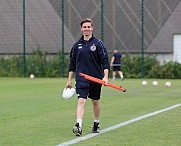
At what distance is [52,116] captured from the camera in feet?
40.6

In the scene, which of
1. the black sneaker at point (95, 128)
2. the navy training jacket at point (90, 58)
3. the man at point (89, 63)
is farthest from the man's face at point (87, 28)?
the black sneaker at point (95, 128)

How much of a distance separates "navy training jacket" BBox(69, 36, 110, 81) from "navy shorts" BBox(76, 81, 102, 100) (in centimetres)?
10

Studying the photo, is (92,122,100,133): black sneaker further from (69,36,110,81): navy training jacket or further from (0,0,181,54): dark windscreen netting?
(0,0,181,54): dark windscreen netting

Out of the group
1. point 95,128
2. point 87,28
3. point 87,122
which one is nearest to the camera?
point 87,28

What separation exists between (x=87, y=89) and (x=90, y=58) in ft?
1.67

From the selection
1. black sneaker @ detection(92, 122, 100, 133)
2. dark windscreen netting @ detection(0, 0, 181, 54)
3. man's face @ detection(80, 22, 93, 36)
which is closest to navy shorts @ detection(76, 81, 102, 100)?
black sneaker @ detection(92, 122, 100, 133)

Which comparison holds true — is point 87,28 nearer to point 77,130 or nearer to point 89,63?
point 89,63

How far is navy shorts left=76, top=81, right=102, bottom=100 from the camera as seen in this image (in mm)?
9469

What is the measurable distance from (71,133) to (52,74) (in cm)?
2596

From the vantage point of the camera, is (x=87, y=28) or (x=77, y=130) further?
(x=87, y=28)

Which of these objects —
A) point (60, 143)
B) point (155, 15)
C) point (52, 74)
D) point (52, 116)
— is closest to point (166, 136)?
point (60, 143)

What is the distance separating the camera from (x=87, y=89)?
9.52 metres

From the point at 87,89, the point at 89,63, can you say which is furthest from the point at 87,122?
the point at 89,63

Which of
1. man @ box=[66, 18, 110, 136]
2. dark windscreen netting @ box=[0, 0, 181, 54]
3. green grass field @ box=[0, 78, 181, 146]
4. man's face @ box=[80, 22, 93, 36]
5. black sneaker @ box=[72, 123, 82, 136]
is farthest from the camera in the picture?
dark windscreen netting @ box=[0, 0, 181, 54]
